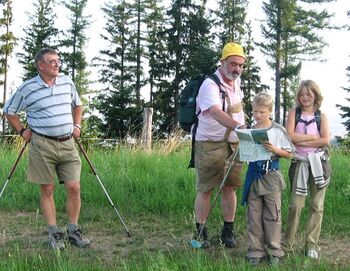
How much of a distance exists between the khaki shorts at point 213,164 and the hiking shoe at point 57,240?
1.44m

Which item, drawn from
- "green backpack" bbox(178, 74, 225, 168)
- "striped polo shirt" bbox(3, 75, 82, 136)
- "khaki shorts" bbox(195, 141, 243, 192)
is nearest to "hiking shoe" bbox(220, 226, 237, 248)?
"khaki shorts" bbox(195, 141, 243, 192)

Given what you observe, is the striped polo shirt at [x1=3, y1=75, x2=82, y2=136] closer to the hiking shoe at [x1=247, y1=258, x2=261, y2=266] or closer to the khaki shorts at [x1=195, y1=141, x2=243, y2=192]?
the khaki shorts at [x1=195, y1=141, x2=243, y2=192]

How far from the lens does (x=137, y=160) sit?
9055 millimetres

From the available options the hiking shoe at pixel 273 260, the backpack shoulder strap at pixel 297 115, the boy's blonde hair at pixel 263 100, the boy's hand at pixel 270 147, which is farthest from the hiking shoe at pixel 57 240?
the backpack shoulder strap at pixel 297 115

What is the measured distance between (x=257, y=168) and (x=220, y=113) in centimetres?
60

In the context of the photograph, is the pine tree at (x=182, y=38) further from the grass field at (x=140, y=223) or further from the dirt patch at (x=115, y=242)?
the dirt patch at (x=115, y=242)

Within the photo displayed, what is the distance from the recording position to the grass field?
14.5 ft

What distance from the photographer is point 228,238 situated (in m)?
5.35

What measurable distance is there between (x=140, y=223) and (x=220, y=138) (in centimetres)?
172

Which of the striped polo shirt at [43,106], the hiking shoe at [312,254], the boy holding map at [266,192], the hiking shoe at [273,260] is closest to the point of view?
the hiking shoe at [273,260]

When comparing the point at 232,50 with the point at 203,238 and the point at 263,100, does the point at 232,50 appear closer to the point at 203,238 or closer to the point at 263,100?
the point at 263,100

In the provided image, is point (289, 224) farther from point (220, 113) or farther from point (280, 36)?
point (280, 36)

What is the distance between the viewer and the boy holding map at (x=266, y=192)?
4625 millimetres

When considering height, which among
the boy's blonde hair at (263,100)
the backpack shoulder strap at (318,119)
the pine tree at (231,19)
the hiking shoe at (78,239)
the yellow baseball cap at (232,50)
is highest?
the pine tree at (231,19)
